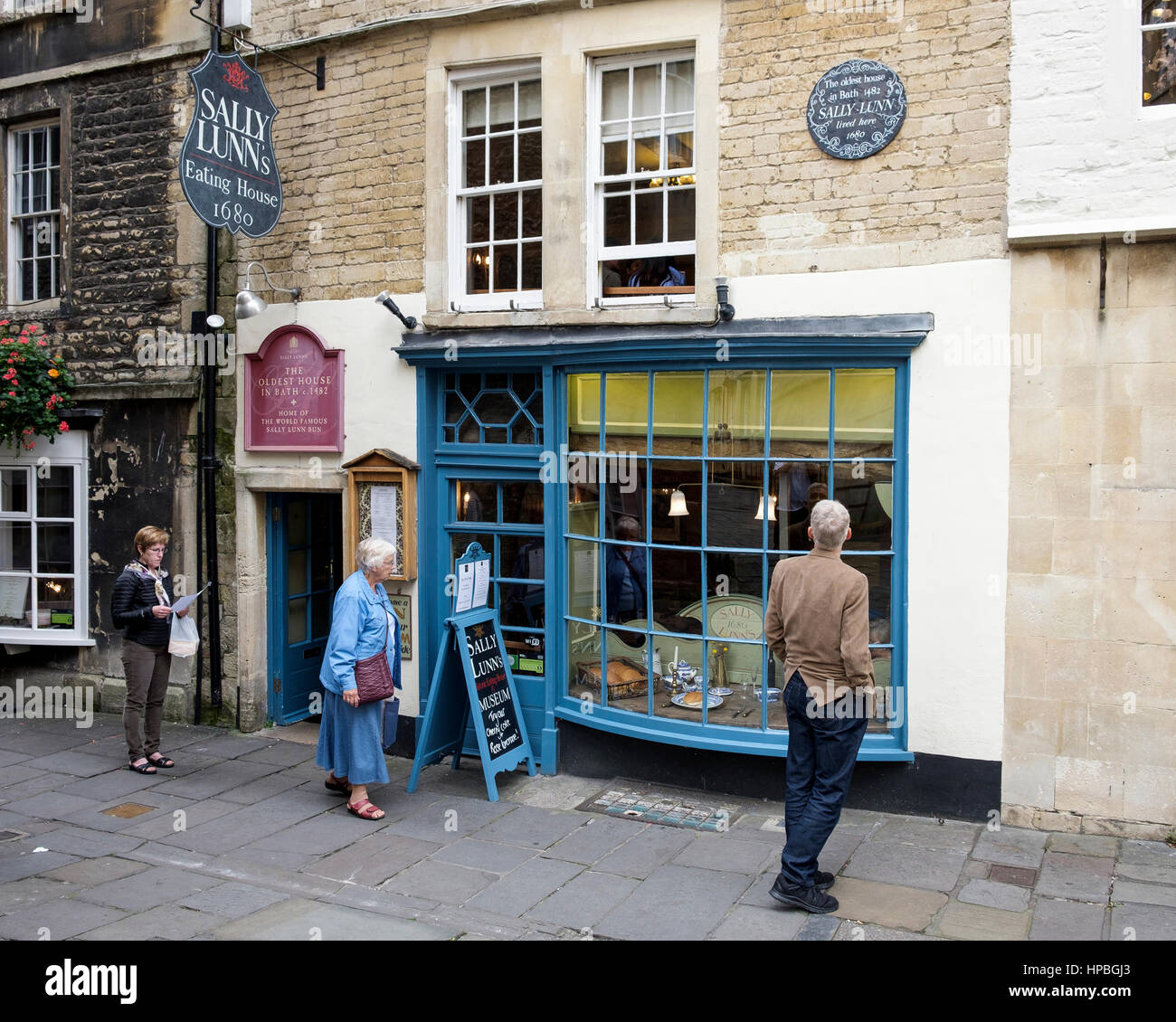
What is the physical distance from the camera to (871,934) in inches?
202

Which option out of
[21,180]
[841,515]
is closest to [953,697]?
[841,515]

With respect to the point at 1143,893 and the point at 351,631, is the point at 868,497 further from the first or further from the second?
the point at 351,631

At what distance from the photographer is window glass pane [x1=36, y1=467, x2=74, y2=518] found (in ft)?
32.7

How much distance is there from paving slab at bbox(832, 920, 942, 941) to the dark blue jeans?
0.92 ft

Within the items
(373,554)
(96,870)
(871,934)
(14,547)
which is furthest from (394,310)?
(871,934)

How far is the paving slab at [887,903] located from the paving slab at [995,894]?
139 millimetres

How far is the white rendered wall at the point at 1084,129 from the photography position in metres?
6.12

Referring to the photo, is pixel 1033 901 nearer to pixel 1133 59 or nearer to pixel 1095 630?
pixel 1095 630

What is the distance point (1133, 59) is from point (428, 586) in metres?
5.80

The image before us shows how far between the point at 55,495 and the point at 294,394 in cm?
299

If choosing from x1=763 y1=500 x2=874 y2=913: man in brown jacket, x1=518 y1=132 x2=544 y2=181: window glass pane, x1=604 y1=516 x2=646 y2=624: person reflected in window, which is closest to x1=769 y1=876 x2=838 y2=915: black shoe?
x1=763 y1=500 x2=874 y2=913: man in brown jacket

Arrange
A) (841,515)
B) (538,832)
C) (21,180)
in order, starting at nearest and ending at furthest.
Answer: (841,515) < (538,832) < (21,180)

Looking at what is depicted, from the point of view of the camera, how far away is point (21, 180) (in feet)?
33.8

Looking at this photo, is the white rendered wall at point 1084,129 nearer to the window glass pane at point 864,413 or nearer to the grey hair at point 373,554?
the window glass pane at point 864,413
